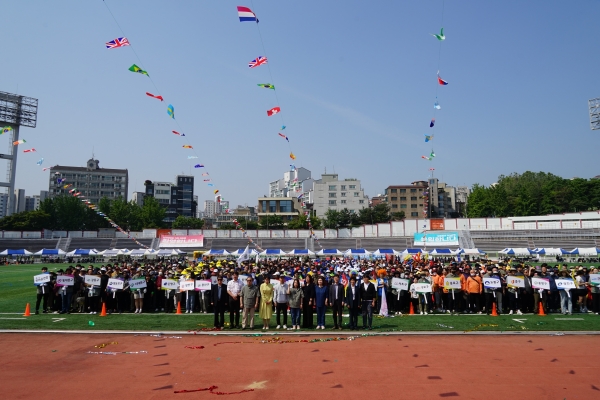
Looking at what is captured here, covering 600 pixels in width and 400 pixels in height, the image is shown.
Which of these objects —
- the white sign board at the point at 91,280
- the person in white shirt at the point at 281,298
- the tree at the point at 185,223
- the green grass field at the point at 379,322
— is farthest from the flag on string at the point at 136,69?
the tree at the point at 185,223

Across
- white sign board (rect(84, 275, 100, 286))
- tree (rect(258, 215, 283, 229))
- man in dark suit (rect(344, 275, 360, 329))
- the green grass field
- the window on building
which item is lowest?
the green grass field

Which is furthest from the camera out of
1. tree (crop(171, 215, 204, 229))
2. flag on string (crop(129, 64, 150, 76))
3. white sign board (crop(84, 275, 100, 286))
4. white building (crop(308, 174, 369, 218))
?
white building (crop(308, 174, 369, 218))

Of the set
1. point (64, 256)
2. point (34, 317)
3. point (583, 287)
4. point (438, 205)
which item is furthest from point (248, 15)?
Answer: point (438, 205)

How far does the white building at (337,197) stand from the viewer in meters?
122

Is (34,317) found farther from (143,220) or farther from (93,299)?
(143,220)

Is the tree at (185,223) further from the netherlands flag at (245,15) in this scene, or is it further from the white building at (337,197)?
the netherlands flag at (245,15)

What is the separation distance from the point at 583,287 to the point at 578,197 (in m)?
104

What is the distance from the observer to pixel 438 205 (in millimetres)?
136750

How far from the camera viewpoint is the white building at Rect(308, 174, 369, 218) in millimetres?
121812

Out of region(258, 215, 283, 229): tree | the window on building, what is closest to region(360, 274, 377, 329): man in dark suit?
region(258, 215, 283, 229): tree

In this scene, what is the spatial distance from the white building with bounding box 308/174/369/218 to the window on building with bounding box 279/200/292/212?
782cm

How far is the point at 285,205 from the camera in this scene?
413 ft

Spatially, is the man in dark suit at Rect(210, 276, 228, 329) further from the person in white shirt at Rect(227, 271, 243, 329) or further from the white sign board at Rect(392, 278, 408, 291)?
the white sign board at Rect(392, 278, 408, 291)

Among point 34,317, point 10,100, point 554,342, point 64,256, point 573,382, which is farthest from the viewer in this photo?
point 10,100
